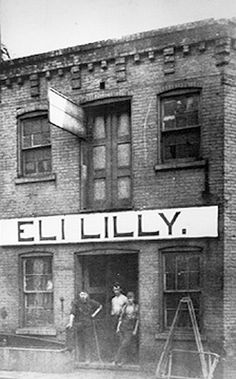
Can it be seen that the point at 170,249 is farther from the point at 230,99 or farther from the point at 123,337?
the point at 230,99

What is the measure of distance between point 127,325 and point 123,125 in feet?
14.7

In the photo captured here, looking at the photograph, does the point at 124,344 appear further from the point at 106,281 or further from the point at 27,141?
the point at 27,141

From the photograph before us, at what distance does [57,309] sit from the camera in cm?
1547

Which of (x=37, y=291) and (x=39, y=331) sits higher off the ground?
(x=37, y=291)

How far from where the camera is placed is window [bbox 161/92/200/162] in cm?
1418

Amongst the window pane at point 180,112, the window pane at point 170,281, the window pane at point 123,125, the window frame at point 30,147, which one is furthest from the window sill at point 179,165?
the window frame at point 30,147

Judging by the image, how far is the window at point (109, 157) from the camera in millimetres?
15094

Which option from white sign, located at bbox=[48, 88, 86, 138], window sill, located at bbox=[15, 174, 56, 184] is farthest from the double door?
white sign, located at bbox=[48, 88, 86, 138]

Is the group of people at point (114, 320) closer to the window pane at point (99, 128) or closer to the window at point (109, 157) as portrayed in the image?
the window at point (109, 157)

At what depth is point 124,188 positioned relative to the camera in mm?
15086

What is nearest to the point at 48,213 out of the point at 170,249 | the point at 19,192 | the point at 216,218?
the point at 19,192

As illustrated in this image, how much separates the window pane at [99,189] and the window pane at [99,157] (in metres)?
0.32

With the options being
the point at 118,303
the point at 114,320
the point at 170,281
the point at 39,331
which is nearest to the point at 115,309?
the point at 118,303

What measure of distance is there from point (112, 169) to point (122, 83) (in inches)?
77.2
